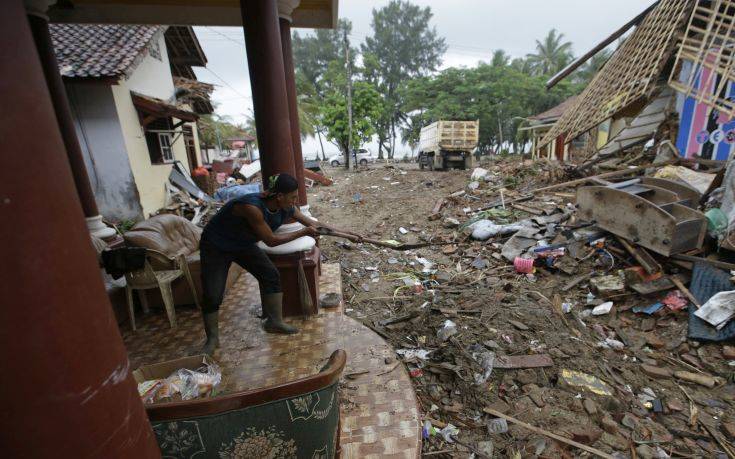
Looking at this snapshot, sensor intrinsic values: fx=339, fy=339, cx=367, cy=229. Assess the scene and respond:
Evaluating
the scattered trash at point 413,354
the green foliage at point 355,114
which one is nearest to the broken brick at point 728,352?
the scattered trash at point 413,354

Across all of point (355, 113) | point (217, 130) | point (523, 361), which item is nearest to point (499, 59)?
point (355, 113)

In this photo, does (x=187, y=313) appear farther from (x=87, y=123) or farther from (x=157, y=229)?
(x=87, y=123)

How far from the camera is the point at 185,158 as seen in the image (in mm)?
13047

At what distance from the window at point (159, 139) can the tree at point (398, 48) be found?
26.9 m

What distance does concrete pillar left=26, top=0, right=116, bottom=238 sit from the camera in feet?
13.3

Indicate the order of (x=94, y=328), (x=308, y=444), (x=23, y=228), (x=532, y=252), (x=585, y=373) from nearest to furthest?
(x=23, y=228) → (x=94, y=328) → (x=308, y=444) → (x=585, y=373) → (x=532, y=252)

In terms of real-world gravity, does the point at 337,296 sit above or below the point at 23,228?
below

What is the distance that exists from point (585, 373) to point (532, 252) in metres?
2.84

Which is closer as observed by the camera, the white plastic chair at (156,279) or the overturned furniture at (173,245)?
the white plastic chair at (156,279)

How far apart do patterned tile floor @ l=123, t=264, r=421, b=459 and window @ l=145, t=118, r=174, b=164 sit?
317 inches

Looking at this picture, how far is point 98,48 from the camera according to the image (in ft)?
28.8

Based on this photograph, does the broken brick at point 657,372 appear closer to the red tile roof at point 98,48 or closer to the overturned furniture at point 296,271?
the overturned furniture at point 296,271

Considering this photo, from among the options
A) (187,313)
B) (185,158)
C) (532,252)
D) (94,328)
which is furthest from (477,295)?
(185,158)

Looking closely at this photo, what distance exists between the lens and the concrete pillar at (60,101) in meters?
4.05
